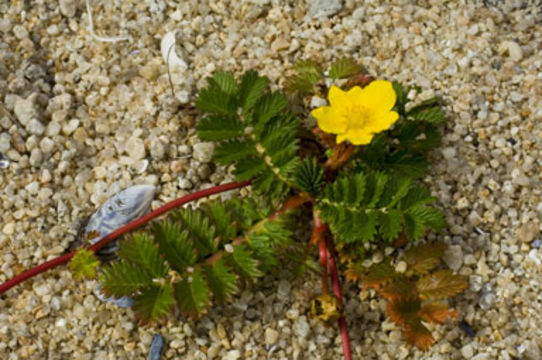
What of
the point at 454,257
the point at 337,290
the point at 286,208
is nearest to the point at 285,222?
the point at 286,208

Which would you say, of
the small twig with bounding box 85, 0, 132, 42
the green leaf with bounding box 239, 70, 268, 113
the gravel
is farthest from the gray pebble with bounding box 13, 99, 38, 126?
the green leaf with bounding box 239, 70, 268, 113

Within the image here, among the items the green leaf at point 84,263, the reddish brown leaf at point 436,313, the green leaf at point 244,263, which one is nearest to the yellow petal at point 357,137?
the green leaf at point 244,263

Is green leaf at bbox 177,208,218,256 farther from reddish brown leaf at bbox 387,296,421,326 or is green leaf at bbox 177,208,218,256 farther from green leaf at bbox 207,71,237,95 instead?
reddish brown leaf at bbox 387,296,421,326

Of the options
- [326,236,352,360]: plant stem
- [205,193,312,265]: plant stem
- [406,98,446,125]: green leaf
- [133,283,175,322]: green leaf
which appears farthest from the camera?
[406,98,446,125]: green leaf

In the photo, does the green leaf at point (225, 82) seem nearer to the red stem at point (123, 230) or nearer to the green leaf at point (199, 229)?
the red stem at point (123, 230)

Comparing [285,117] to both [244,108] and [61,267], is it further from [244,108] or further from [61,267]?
[61,267]
